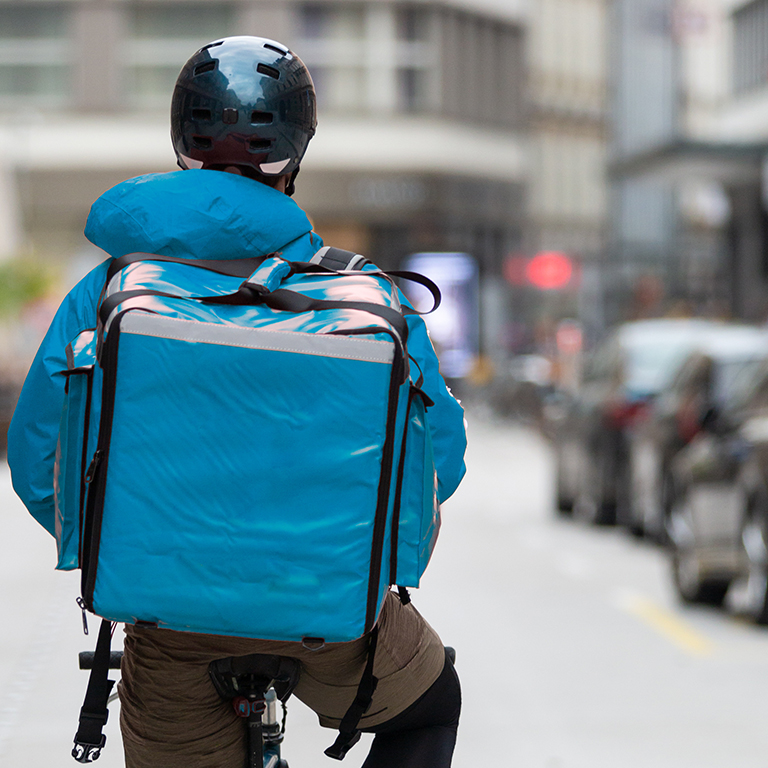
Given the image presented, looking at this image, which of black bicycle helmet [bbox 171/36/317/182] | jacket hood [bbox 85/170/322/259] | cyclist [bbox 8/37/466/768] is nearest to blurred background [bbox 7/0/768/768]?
cyclist [bbox 8/37/466/768]

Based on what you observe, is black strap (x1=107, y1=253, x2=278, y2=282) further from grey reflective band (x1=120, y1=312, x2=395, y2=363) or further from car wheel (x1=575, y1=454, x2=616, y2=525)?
car wheel (x1=575, y1=454, x2=616, y2=525)

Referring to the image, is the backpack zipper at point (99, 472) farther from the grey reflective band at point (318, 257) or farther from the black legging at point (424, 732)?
the black legging at point (424, 732)

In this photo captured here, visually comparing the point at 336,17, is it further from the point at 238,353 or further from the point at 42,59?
the point at 238,353

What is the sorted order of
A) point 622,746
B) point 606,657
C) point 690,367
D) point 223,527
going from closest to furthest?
point 223,527 < point 622,746 < point 606,657 < point 690,367

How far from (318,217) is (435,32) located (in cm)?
571

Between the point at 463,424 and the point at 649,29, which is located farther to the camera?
the point at 649,29

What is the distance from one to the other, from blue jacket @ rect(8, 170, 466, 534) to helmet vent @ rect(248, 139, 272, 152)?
0.11 m

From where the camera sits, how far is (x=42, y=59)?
43.9 meters

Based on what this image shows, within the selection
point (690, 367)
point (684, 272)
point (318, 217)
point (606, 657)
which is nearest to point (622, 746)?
point (606, 657)

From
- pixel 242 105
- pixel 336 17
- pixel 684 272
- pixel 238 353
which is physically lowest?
pixel 684 272

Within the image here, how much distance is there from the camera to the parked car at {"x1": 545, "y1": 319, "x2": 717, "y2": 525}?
15.0m

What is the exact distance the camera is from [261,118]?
9.71 ft

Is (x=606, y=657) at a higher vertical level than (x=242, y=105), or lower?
lower

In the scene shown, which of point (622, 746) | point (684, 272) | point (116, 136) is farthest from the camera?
point (684, 272)
